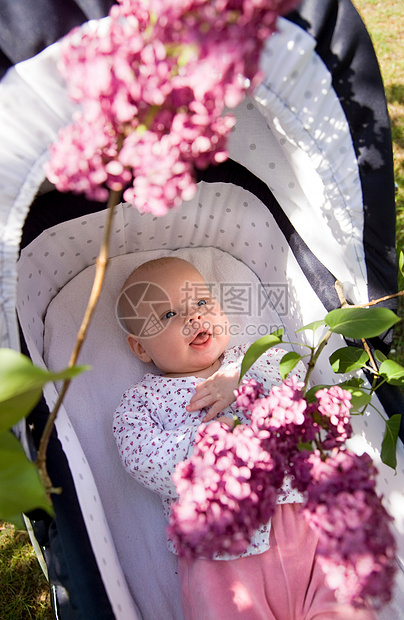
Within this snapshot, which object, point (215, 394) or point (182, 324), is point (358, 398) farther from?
point (182, 324)

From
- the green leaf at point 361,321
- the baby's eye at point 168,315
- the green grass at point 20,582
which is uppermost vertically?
the green leaf at point 361,321

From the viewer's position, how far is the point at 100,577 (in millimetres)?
906

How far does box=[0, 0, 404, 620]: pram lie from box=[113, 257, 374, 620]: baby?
0.12m

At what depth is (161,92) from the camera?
50cm

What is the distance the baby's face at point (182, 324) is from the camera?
135cm

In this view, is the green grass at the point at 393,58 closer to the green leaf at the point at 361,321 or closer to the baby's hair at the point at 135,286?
the baby's hair at the point at 135,286

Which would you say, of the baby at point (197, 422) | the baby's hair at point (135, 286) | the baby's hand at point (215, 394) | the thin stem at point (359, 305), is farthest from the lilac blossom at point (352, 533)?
the baby's hair at point (135, 286)

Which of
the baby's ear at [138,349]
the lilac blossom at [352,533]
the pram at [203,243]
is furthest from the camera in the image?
the baby's ear at [138,349]

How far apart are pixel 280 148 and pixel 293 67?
12.0 inches

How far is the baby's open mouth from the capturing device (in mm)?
1354

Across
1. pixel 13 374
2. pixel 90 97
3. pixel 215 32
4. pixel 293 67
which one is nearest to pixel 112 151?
pixel 90 97

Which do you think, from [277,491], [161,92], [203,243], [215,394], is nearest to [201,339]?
[215,394]

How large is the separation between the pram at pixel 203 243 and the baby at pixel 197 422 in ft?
0.38

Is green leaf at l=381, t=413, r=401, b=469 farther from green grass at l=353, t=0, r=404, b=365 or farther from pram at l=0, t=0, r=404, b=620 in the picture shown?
green grass at l=353, t=0, r=404, b=365
